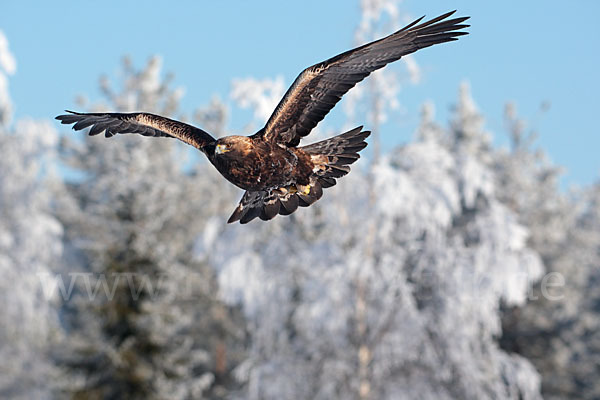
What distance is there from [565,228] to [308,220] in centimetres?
1763

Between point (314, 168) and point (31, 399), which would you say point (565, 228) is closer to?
point (31, 399)

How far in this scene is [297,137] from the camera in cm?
574

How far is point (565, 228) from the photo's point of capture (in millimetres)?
30250

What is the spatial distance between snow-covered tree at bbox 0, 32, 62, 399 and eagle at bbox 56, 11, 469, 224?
10.5 meters

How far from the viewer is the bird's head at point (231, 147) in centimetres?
534

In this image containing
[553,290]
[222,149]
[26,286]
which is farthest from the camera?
[553,290]

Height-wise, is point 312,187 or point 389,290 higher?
point 312,187

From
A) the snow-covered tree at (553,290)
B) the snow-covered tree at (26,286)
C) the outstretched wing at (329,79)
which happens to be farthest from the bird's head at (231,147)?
the snow-covered tree at (553,290)

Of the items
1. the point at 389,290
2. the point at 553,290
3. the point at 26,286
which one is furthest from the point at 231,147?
the point at 553,290

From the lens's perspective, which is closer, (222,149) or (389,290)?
(222,149)

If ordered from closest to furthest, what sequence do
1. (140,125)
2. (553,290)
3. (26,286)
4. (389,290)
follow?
(140,125)
(389,290)
(26,286)
(553,290)

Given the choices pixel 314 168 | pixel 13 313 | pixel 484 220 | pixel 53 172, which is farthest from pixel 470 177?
pixel 53 172

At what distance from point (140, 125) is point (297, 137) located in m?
1.42

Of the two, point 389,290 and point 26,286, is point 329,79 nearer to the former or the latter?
point 389,290
